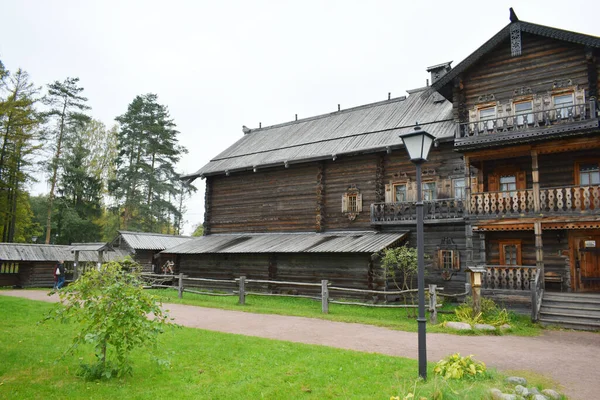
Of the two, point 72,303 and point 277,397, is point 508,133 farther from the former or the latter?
point 72,303

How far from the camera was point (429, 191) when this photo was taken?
20.5 m

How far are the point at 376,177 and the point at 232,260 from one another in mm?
9626

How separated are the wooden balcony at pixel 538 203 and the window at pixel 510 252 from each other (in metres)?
2.06

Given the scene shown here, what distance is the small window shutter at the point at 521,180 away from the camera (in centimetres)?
1770

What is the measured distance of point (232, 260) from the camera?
25.2 m

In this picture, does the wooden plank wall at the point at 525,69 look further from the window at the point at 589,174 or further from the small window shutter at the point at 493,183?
the small window shutter at the point at 493,183

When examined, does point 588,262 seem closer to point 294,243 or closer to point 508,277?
point 508,277

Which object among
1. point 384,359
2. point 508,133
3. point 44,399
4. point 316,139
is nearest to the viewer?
point 44,399

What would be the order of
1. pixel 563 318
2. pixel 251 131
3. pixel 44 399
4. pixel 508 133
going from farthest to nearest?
pixel 251 131
pixel 508 133
pixel 563 318
pixel 44 399

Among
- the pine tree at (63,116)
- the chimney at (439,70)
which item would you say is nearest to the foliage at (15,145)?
the pine tree at (63,116)

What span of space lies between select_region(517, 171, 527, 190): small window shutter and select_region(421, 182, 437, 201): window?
363cm

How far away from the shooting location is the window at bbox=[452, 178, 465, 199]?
19.3m

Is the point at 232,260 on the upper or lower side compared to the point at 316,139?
lower

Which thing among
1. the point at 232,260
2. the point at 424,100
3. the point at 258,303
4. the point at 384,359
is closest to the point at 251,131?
the point at 232,260
